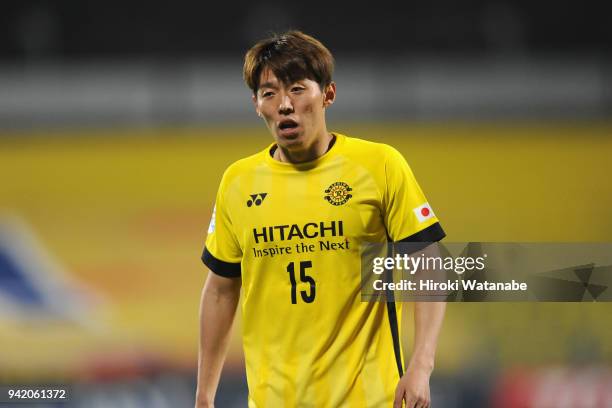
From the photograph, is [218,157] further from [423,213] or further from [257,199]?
[423,213]

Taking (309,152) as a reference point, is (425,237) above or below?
below

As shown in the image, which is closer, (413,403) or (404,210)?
(413,403)

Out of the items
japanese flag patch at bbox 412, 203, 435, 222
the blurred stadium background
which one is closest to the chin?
japanese flag patch at bbox 412, 203, 435, 222

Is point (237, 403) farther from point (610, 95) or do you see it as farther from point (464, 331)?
point (610, 95)

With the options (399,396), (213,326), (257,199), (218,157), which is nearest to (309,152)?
(257,199)

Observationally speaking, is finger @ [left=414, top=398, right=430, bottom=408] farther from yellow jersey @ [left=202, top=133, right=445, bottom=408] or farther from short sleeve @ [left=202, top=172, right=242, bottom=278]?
short sleeve @ [left=202, top=172, right=242, bottom=278]

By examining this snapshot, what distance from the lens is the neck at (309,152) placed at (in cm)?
291

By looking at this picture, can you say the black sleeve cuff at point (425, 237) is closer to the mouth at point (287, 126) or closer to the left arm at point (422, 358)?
the left arm at point (422, 358)

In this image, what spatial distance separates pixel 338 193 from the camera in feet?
9.36

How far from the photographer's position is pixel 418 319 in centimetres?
275

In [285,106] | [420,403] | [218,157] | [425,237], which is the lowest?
[420,403]

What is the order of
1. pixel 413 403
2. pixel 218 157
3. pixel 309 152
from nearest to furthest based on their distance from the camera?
1. pixel 413 403
2. pixel 309 152
3. pixel 218 157

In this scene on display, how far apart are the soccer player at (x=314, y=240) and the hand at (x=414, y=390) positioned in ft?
0.14

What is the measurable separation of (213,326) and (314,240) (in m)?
0.45
